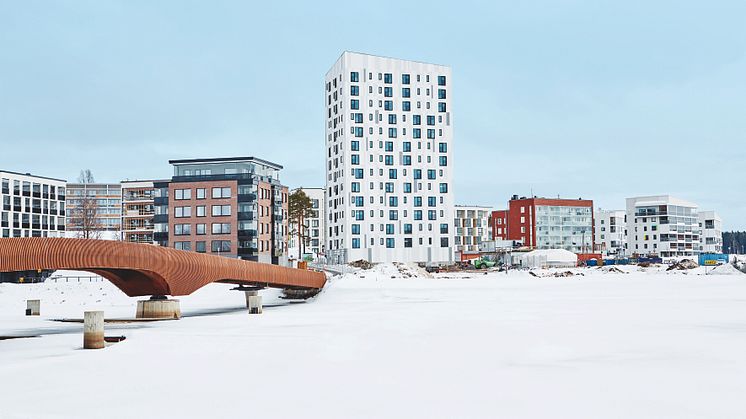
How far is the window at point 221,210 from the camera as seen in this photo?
339ft

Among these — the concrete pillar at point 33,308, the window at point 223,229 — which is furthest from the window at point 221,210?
the concrete pillar at point 33,308

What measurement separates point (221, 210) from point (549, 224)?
108 meters

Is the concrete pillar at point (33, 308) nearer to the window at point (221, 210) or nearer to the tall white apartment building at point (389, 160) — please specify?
the window at point (221, 210)

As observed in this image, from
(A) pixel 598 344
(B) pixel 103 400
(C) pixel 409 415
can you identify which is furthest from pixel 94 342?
(A) pixel 598 344

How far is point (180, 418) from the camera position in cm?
1175

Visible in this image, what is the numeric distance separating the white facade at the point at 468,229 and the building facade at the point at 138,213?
81.4 m

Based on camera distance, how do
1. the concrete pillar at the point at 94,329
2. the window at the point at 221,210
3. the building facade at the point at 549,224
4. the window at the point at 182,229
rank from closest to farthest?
the concrete pillar at the point at 94,329 < the window at the point at 221,210 < the window at the point at 182,229 < the building facade at the point at 549,224

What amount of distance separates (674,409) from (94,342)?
16.3 m

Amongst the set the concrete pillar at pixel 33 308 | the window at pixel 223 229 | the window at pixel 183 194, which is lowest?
the concrete pillar at pixel 33 308

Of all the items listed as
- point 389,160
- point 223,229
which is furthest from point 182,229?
point 389,160

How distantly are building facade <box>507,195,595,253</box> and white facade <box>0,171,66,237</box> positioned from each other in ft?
362

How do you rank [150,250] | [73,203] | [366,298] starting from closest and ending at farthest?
[150,250], [366,298], [73,203]

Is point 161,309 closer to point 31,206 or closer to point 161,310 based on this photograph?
point 161,310

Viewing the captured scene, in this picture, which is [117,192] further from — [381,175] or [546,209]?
[546,209]
